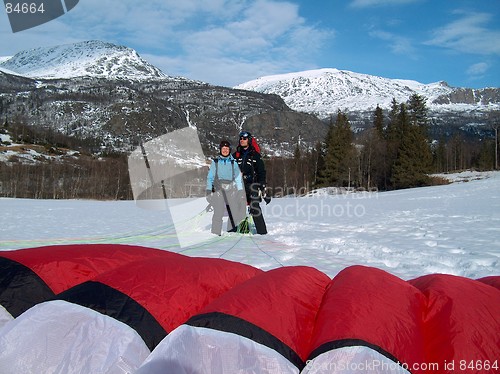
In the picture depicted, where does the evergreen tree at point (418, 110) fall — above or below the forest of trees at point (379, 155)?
above

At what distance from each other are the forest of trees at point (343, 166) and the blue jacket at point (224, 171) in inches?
1321

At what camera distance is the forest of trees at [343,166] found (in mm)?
42312

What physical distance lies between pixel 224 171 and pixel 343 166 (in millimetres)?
41735

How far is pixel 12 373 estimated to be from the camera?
64.6 inches

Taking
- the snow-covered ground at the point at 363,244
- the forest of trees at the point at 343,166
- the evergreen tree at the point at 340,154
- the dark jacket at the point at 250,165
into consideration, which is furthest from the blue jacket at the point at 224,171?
the evergreen tree at the point at 340,154

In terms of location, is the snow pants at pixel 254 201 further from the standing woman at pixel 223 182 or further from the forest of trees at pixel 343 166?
the forest of trees at pixel 343 166

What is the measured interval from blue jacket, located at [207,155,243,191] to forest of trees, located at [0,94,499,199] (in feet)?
110

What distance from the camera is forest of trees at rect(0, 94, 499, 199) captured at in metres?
42.3

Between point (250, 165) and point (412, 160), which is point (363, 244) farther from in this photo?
point (412, 160)

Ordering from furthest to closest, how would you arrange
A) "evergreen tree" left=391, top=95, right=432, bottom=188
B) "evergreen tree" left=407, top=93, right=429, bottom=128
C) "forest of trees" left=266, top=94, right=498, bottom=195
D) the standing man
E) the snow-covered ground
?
"evergreen tree" left=407, top=93, right=429, bottom=128
"forest of trees" left=266, top=94, right=498, bottom=195
"evergreen tree" left=391, top=95, right=432, bottom=188
the standing man
the snow-covered ground

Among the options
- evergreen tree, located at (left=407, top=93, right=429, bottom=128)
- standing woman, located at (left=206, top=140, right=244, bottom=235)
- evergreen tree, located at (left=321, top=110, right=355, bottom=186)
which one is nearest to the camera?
standing woman, located at (left=206, top=140, right=244, bottom=235)

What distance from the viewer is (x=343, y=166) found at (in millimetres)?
47031

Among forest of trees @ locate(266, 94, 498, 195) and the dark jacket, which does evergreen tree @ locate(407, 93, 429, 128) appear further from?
the dark jacket

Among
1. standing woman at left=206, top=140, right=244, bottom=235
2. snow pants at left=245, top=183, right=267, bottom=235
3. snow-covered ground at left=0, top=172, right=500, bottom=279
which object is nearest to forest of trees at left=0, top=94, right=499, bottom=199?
snow-covered ground at left=0, top=172, right=500, bottom=279
